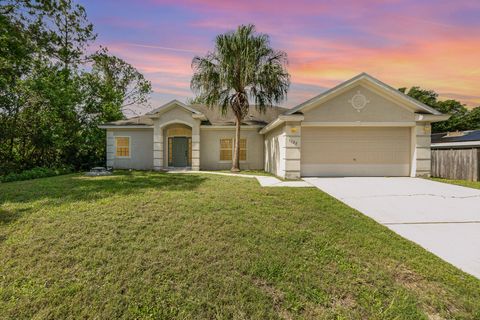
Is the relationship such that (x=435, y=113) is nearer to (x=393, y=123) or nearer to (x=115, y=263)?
(x=393, y=123)

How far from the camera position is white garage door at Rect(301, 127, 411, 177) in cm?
1188

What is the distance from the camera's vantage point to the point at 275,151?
1312 centimetres

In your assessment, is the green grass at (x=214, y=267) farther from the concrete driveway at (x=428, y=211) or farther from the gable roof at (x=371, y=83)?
the gable roof at (x=371, y=83)

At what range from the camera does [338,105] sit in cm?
1169

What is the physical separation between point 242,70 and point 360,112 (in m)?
6.21

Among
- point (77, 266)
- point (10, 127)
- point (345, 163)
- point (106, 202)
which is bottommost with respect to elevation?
point (77, 266)

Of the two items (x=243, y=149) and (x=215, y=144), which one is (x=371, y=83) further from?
(x=215, y=144)

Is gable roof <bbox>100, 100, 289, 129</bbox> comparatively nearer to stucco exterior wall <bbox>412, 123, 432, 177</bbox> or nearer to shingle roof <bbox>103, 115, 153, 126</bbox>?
shingle roof <bbox>103, 115, 153, 126</bbox>

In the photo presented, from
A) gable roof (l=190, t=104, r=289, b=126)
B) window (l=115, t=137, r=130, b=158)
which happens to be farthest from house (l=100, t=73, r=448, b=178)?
window (l=115, t=137, r=130, b=158)

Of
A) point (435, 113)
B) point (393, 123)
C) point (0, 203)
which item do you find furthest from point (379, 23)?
point (0, 203)

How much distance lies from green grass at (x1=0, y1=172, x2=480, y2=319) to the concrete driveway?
42cm

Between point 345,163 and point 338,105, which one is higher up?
point 338,105

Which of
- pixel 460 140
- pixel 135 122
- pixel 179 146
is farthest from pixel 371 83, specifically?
pixel 135 122

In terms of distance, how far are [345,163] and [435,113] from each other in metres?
4.54
